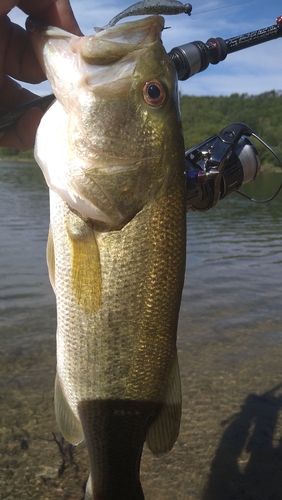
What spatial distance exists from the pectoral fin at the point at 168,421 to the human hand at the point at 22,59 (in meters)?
1.66

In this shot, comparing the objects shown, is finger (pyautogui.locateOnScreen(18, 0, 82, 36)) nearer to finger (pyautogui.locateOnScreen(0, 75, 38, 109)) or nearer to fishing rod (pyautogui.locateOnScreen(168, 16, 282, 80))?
finger (pyautogui.locateOnScreen(0, 75, 38, 109))

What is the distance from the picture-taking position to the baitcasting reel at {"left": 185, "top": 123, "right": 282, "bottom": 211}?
3.32m

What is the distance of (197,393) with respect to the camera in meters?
4.91

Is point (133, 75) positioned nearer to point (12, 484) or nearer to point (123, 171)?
point (123, 171)

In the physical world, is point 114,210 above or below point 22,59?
below

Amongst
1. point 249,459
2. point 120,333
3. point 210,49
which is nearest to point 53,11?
point 120,333

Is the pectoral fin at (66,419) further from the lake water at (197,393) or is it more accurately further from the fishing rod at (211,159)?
the fishing rod at (211,159)

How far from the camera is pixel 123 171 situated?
6.45 feet

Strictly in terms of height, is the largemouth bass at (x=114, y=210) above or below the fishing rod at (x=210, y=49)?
below

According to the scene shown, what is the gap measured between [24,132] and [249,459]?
326cm

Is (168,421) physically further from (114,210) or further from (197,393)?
(197,393)

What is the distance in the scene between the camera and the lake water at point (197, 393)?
11.9 feet

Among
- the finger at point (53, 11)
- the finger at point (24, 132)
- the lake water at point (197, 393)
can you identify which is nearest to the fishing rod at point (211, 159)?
the finger at point (24, 132)

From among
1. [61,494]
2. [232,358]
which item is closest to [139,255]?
[61,494]
